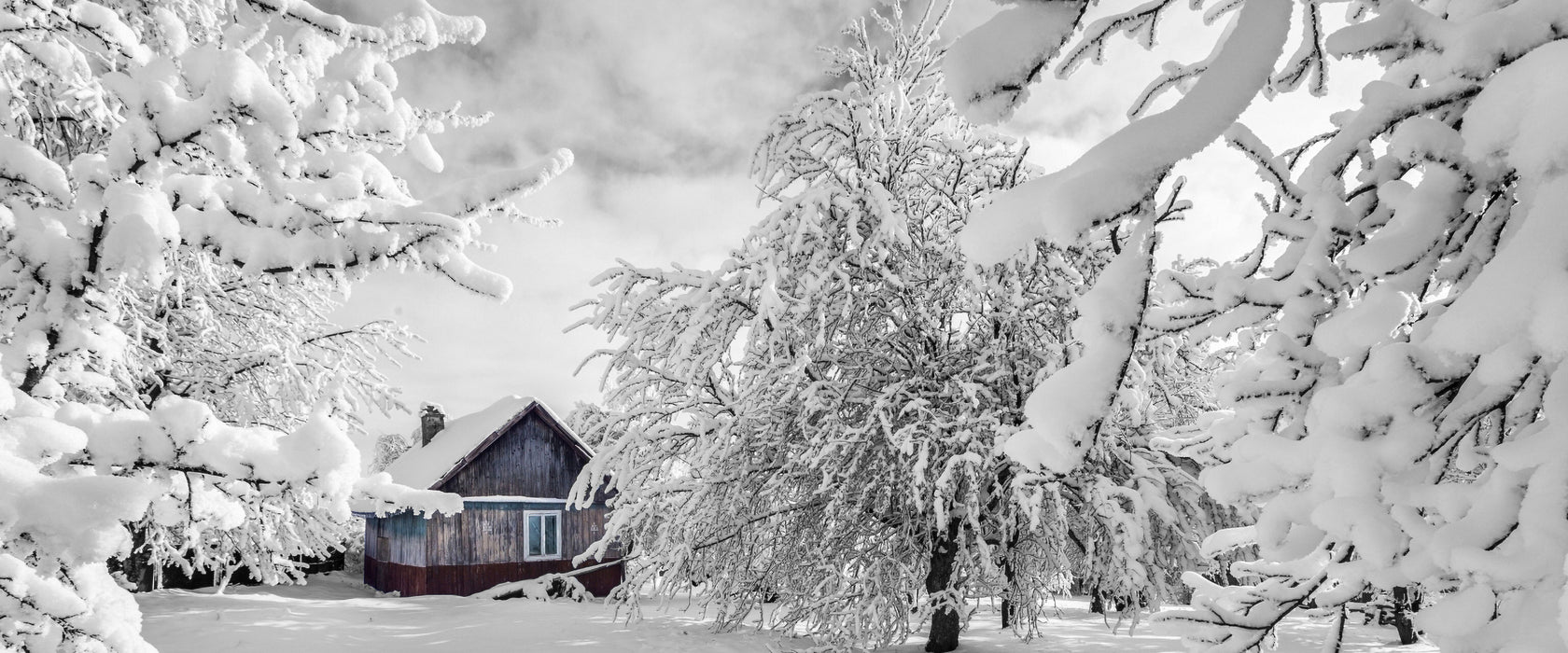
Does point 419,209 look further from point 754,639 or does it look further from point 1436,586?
point 754,639

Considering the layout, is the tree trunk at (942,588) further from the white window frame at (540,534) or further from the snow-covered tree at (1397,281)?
the white window frame at (540,534)

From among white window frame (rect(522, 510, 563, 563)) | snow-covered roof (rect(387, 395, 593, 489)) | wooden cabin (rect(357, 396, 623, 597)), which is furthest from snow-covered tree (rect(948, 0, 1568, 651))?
white window frame (rect(522, 510, 563, 563))

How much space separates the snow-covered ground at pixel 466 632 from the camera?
896 centimetres

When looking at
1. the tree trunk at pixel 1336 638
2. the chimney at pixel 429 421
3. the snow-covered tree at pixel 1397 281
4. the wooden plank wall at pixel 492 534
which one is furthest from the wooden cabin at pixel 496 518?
the snow-covered tree at pixel 1397 281

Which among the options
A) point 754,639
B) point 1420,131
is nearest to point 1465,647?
point 1420,131

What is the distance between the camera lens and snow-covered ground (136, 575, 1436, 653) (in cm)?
896

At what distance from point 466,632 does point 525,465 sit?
8495mm

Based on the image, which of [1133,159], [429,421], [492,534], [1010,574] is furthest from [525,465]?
[1133,159]

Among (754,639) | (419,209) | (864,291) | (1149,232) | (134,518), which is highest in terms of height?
(864,291)

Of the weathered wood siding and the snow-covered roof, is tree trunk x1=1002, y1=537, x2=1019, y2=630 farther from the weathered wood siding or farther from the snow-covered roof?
the weathered wood siding

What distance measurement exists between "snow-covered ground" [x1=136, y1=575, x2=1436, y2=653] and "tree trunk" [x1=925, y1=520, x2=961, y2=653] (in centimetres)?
50

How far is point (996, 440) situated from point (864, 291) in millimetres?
2066

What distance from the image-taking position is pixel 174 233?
2.57 m

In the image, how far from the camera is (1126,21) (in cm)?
177
